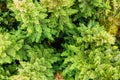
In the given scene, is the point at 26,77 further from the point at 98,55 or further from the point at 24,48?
the point at 98,55

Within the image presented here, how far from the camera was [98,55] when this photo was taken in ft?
12.3

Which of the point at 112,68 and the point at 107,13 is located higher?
the point at 107,13

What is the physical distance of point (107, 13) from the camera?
172 inches

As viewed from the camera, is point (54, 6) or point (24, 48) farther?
point (24, 48)

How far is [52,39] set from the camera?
387cm

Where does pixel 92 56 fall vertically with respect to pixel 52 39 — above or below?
below

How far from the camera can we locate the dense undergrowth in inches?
141

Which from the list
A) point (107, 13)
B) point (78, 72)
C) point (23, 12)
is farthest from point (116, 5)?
point (23, 12)

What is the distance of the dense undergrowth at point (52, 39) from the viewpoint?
3576mm

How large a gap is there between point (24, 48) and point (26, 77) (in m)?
0.64

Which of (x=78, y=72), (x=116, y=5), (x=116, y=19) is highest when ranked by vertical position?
(x=116, y=5)

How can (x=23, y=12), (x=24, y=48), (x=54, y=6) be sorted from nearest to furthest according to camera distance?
1. (x=23, y=12)
2. (x=54, y=6)
3. (x=24, y=48)

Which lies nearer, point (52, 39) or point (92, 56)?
point (92, 56)

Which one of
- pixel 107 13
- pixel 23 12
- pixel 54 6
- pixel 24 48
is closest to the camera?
pixel 23 12
